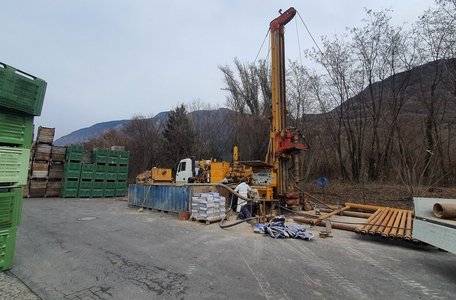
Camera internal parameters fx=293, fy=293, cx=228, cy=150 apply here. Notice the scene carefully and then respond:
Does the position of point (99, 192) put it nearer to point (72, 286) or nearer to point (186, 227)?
point (186, 227)

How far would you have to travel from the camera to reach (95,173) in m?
20.5

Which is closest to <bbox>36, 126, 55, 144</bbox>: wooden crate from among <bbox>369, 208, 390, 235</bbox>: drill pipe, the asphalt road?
the asphalt road

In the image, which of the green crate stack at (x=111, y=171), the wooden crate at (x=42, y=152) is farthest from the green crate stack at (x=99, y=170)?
the wooden crate at (x=42, y=152)

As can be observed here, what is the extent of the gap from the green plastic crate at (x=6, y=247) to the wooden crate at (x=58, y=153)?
1615 cm

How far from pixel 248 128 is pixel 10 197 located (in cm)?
2224

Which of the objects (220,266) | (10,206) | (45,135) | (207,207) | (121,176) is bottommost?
(220,266)

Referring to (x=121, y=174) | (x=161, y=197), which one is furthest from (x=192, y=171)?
(x=121, y=174)

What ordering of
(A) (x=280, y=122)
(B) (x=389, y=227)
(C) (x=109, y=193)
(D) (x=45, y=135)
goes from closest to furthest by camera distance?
(B) (x=389, y=227), (A) (x=280, y=122), (D) (x=45, y=135), (C) (x=109, y=193)

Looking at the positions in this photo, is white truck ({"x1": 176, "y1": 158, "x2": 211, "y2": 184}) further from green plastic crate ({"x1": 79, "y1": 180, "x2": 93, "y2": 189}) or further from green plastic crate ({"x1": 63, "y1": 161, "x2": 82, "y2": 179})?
green plastic crate ({"x1": 63, "y1": 161, "x2": 82, "y2": 179})

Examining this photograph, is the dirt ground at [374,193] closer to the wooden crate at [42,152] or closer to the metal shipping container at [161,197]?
the metal shipping container at [161,197]

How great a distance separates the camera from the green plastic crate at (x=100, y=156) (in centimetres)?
2058

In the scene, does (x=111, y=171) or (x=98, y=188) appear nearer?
(x=98, y=188)

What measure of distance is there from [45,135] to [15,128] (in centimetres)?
1610

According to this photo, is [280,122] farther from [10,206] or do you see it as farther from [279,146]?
[10,206]
